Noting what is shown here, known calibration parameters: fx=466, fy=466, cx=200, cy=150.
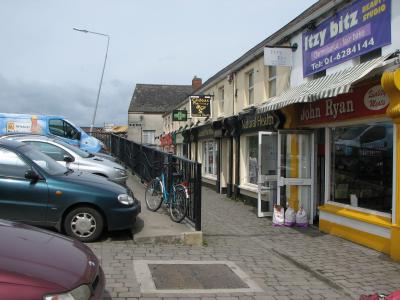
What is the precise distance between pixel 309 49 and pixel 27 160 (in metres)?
6.52

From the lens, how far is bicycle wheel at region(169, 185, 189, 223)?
9078 mm

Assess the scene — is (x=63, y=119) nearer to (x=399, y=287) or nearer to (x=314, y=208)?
(x=314, y=208)

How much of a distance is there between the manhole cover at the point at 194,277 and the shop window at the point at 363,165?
3492 mm

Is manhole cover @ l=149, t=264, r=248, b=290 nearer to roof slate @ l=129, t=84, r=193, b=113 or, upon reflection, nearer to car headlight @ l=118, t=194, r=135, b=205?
car headlight @ l=118, t=194, r=135, b=205

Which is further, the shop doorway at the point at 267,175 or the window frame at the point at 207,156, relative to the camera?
the window frame at the point at 207,156

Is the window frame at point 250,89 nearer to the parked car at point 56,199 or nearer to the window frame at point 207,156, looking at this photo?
the window frame at point 207,156

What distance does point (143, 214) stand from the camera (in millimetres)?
9844

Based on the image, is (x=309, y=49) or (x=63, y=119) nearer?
(x=309, y=49)

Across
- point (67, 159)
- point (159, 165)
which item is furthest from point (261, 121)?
point (67, 159)

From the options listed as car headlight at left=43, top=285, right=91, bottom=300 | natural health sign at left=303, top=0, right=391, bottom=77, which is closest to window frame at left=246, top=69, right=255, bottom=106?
natural health sign at left=303, top=0, right=391, bottom=77

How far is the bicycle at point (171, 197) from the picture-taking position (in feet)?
30.0

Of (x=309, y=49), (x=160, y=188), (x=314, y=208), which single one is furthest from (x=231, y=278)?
(x=309, y=49)

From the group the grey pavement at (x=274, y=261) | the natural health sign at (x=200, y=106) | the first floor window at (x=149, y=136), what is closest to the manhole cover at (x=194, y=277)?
the grey pavement at (x=274, y=261)

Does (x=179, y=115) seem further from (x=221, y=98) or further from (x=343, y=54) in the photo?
(x=343, y=54)
